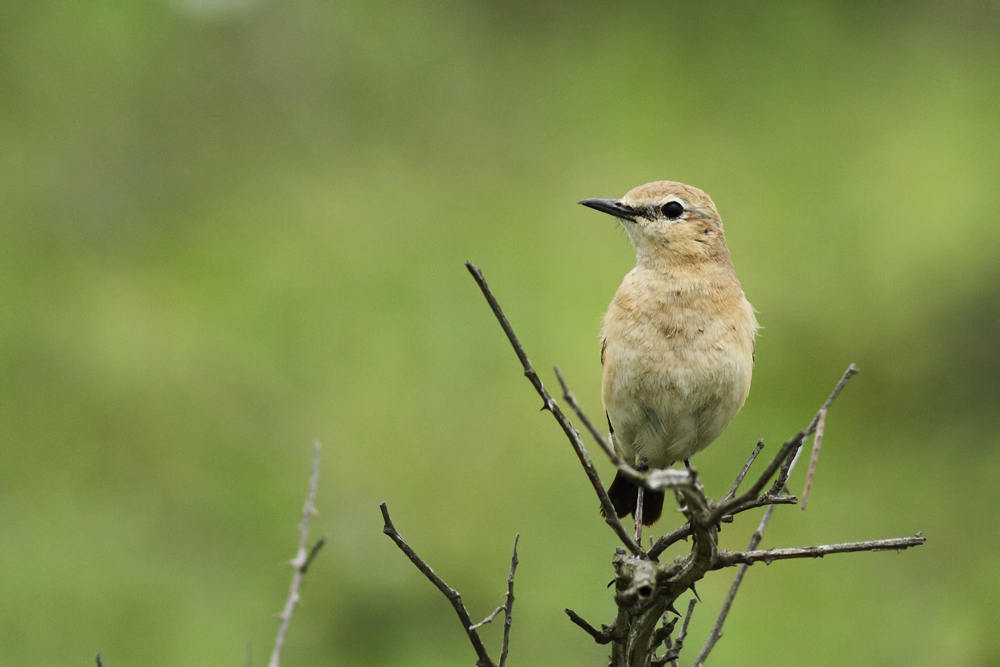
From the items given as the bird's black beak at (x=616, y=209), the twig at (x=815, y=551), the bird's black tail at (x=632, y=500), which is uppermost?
the bird's black beak at (x=616, y=209)

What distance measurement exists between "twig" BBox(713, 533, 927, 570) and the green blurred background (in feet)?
11.7

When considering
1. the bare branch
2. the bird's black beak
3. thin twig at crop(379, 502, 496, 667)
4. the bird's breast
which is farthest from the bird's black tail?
the bare branch

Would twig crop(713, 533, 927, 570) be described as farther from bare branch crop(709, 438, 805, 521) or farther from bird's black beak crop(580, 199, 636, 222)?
bird's black beak crop(580, 199, 636, 222)

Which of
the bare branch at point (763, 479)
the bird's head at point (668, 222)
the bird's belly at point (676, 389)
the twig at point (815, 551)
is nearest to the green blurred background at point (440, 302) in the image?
the bird's belly at point (676, 389)

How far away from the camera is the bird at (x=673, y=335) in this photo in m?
3.62

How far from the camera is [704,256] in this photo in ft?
12.9

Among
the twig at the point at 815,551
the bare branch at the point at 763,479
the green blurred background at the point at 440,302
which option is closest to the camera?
the bare branch at the point at 763,479

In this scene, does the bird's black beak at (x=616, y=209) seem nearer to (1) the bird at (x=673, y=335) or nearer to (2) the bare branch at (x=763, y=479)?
(1) the bird at (x=673, y=335)

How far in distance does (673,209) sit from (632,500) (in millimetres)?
1286

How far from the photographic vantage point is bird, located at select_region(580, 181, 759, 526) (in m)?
3.62

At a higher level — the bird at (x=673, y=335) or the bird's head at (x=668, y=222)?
the bird's head at (x=668, y=222)

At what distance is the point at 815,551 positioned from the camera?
2322 millimetres

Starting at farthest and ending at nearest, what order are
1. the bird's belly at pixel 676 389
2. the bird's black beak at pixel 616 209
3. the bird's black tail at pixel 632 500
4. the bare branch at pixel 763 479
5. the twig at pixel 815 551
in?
the bird's black tail at pixel 632 500 → the bird's black beak at pixel 616 209 → the bird's belly at pixel 676 389 → the twig at pixel 815 551 → the bare branch at pixel 763 479

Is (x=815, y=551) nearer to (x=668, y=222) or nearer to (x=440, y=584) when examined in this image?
(x=440, y=584)
